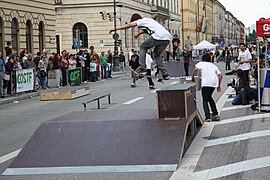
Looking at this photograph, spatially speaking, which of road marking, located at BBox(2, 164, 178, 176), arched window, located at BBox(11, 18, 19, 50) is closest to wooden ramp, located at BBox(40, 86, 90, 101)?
arched window, located at BBox(11, 18, 19, 50)

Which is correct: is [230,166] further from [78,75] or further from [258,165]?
[78,75]

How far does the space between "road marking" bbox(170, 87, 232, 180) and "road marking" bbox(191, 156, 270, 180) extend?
0.66ft

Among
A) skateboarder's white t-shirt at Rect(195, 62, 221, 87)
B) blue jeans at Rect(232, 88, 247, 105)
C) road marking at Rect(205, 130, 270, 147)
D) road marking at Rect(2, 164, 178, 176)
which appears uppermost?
skateboarder's white t-shirt at Rect(195, 62, 221, 87)

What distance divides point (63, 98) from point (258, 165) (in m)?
15.3

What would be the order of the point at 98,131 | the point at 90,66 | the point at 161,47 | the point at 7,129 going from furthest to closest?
the point at 90,66
the point at 7,129
the point at 161,47
the point at 98,131

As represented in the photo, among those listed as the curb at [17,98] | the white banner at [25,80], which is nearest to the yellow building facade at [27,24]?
the white banner at [25,80]

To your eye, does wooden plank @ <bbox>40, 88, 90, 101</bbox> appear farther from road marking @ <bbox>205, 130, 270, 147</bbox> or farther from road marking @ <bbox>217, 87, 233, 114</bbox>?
road marking @ <bbox>205, 130, 270, 147</bbox>

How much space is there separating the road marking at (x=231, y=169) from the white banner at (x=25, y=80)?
1661 centimetres

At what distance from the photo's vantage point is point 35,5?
3634cm

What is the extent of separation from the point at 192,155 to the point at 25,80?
54.4 ft

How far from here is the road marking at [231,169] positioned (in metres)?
8.07

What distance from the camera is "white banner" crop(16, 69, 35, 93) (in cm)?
2380

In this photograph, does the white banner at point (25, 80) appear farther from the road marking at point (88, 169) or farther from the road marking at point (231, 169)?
the road marking at point (231, 169)

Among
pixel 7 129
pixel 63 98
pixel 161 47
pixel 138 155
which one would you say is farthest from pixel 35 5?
pixel 138 155
